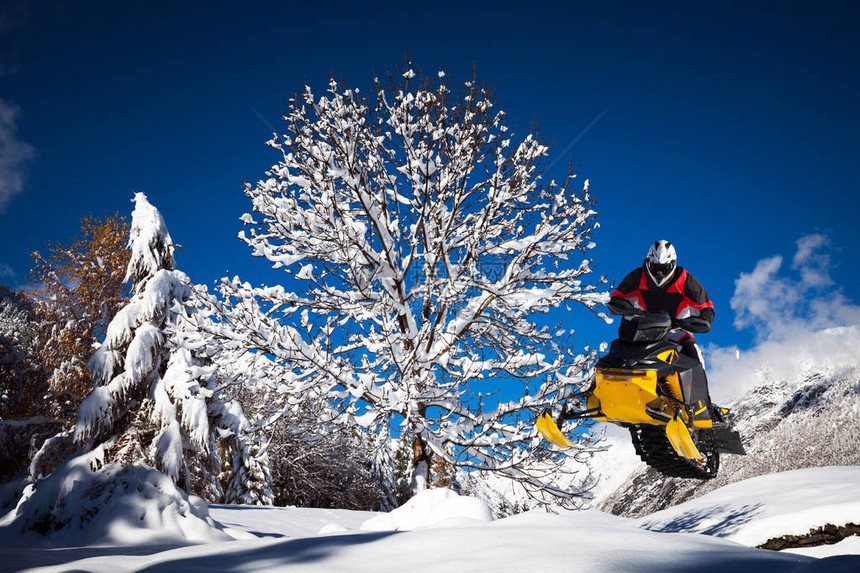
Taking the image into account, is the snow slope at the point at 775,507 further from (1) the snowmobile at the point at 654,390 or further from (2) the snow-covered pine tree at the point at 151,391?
(2) the snow-covered pine tree at the point at 151,391

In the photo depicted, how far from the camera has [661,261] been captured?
10.6 ft

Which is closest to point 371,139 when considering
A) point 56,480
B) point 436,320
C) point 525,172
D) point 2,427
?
point 525,172

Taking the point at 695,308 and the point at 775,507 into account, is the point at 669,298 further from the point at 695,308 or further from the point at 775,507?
the point at 775,507

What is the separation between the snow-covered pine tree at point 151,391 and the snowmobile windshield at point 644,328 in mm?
9409

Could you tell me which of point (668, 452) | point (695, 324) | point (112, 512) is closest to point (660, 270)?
point (695, 324)

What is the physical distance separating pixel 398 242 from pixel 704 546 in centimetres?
622

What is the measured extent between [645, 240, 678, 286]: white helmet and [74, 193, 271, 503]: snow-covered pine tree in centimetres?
950

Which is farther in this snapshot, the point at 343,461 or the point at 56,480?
the point at 343,461

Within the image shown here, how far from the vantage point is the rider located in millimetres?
3166

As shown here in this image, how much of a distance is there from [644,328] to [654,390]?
1.18 ft

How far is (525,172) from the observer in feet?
28.1

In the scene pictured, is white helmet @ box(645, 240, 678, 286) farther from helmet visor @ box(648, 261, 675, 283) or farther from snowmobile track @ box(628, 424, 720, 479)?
snowmobile track @ box(628, 424, 720, 479)

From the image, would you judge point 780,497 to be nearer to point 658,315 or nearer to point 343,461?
point 658,315

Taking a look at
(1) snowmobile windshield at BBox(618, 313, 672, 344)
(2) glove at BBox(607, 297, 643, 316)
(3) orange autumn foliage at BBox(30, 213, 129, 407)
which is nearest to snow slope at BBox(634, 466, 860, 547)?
(1) snowmobile windshield at BBox(618, 313, 672, 344)
